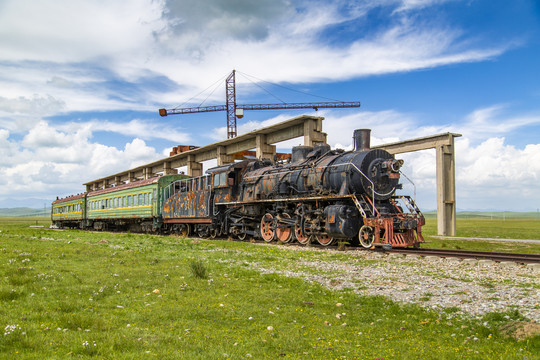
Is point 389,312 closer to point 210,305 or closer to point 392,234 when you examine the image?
point 210,305

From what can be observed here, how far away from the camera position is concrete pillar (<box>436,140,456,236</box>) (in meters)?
28.6

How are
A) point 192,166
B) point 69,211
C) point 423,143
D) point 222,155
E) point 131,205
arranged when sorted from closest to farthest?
point 423,143 < point 131,205 < point 222,155 < point 192,166 < point 69,211

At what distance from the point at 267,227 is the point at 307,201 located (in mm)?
3859

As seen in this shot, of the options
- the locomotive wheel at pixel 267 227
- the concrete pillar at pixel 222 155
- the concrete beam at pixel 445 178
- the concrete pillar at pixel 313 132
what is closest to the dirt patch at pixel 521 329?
the locomotive wheel at pixel 267 227

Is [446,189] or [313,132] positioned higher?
[313,132]

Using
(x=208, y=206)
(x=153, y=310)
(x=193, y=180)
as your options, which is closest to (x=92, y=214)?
(x=193, y=180)

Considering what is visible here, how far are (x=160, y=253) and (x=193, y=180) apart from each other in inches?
579

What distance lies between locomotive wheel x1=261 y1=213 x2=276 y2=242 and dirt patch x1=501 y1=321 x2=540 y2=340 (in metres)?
16.5

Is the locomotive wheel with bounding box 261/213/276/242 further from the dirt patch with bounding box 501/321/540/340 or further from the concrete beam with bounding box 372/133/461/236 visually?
the dirt patch with bounding box 501/321/540/340

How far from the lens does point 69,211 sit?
57.1m

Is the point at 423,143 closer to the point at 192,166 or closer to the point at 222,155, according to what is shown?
the point at 222,155

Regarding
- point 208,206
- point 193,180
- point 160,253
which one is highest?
point 193,180

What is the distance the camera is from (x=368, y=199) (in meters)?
18.0

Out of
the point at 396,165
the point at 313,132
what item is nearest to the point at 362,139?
the point at 396,165
